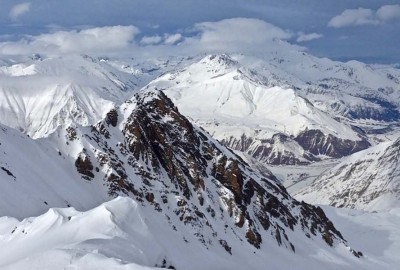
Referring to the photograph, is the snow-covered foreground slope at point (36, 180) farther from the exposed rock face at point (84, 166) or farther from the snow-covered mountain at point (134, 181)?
the exposed rock face at point (84, 166)

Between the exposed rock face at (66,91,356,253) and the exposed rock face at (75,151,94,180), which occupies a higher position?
the exposed rock face at (75,151,94,180)

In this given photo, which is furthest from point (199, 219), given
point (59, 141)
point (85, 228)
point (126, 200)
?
point (85, 228)

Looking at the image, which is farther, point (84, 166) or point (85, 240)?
point (84, 166)

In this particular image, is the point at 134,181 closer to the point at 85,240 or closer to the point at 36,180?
the point at 36,180

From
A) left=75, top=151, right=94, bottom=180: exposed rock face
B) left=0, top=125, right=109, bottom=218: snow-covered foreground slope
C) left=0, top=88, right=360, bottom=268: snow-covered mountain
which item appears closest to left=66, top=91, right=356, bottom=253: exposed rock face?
left=0, top=88, right=360, bottom=268: snow-covered mountain

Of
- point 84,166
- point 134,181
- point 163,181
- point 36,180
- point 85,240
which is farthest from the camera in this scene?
point 163,181

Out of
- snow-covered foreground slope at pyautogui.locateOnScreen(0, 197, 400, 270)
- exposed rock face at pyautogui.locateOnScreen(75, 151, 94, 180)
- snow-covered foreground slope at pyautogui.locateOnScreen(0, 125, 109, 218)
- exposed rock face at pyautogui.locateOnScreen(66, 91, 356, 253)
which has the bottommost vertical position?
exposed rock face at pyautogui.locateOnScreen(66, 91, 356, 253)

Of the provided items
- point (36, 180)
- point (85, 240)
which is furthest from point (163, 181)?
point (85, 240)

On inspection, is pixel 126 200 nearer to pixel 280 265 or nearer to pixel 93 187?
pixel 93 187

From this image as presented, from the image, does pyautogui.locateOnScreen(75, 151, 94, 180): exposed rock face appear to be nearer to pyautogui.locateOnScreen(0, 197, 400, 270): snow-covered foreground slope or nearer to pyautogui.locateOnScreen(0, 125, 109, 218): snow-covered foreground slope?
pyautogui.locateOnScreen(0, 125, 109, 218): snow-covered foreground slope

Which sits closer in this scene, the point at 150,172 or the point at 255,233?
the point at 150,172

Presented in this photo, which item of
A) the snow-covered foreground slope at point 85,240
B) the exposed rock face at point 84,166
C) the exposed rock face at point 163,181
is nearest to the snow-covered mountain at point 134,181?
the exposed rock face at point 163,181
